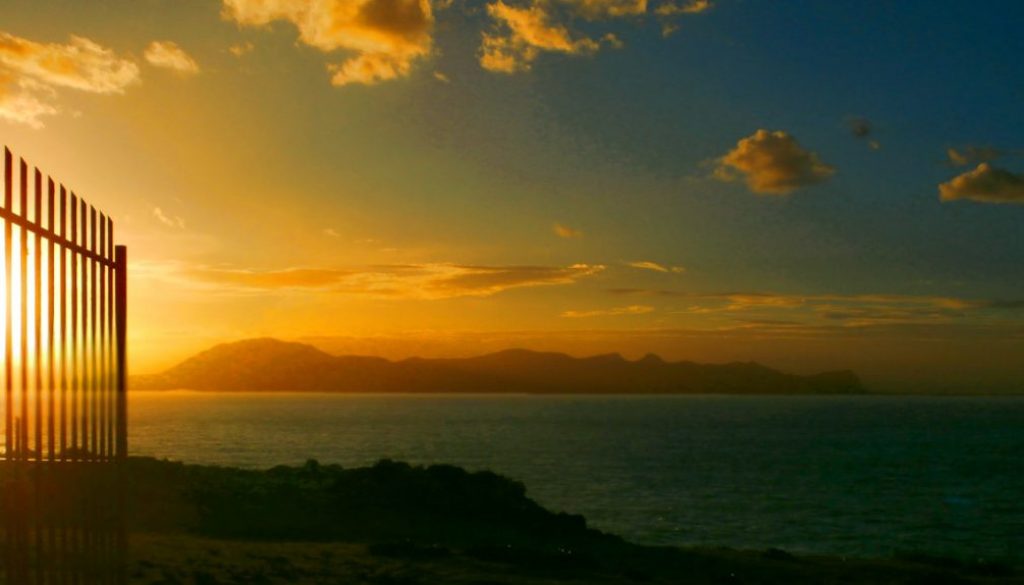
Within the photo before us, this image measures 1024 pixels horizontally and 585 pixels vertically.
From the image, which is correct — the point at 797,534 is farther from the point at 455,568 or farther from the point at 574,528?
the point at 455,568

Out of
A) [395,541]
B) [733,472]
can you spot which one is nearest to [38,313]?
[395,541]

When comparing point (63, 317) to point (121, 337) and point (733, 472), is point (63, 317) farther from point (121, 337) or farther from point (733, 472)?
point (733, 472)

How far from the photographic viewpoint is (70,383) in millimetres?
7500

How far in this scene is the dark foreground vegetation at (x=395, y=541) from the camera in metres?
18.2

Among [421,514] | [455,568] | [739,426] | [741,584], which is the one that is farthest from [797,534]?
[739,426]

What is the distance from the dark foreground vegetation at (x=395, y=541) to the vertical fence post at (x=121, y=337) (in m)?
4.50

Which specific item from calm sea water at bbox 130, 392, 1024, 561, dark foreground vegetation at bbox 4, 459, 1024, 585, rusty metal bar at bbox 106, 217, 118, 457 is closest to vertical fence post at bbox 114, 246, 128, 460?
rusty metal bar at bbox 106, 217, 118, 457

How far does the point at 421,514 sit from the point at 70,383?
70.9 feet

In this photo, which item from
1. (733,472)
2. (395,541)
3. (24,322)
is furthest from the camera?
(733,472)

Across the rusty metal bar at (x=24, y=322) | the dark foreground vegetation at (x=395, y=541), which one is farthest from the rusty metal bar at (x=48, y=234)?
the dark foreground vegetation at (x=395, y=541)

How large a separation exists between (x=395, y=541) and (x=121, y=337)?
50.6 ft

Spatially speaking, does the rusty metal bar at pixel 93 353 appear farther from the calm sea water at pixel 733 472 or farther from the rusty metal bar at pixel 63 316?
the calm sea water at pixel 733 472

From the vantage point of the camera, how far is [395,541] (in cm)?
2362

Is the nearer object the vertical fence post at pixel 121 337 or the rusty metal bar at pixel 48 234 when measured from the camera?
the rusty metal bar at pixel 48 234
